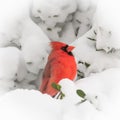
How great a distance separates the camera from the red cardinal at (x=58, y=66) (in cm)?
190

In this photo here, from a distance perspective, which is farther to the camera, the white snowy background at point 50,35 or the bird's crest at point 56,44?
the bird's crest at point 56,44

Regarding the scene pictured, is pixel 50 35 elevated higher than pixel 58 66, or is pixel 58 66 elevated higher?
pixel 50 35

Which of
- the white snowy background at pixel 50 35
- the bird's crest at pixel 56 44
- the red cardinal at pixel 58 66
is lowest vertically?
the red cardinal at pixel 58 66

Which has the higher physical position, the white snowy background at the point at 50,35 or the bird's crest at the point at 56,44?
the white snowy background at the point at 50,35

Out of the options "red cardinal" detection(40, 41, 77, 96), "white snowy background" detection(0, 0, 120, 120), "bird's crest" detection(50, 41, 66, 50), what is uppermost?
"white snowy background" detection(0, 0, 120, 120)

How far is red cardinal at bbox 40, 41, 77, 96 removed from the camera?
1901mm

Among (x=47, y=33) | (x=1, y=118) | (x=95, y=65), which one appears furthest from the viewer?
(x=47, y=33)

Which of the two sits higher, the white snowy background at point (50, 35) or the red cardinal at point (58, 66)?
the white snowy background at point (50, 35)

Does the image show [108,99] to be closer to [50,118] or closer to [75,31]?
[50,118]

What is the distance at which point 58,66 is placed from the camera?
2004mm

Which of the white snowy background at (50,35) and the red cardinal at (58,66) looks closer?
the white snowy background at (50,35)

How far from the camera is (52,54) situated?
199 centimetres

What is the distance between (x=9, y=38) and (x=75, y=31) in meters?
0.30

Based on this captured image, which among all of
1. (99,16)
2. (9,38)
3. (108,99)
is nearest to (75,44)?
(99,16)
